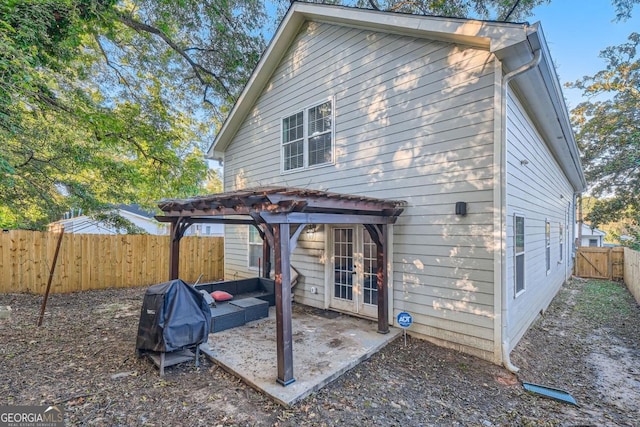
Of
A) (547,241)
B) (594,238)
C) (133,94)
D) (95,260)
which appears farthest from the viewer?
(594,238)

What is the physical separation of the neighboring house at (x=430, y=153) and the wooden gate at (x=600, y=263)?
7.65 m

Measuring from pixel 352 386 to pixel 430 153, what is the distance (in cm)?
364

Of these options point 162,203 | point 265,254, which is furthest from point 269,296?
point 162,203

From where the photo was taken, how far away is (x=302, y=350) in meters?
4.30

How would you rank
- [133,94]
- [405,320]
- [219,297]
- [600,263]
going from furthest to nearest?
1. [600,263]
2. [133,94]
3. [219,297]
4. [405,320]

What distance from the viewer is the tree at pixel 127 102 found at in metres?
7.97

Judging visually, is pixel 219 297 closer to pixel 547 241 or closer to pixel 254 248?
pixel 254 248

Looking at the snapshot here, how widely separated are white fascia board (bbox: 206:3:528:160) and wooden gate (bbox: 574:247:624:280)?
532 inches

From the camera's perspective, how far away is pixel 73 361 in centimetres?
407

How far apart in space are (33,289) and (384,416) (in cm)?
917

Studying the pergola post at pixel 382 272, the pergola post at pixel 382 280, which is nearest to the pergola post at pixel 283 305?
the pergola post at pixel 382 272

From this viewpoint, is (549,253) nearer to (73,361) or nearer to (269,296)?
(269,296)

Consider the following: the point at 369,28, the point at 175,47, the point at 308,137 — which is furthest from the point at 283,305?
the point at 175,47

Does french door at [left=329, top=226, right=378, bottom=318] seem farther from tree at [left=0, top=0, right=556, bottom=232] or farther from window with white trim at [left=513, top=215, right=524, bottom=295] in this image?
tree at [left=0, top=0, right=556, bottom=232]
